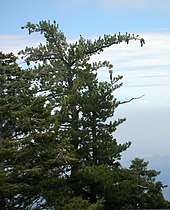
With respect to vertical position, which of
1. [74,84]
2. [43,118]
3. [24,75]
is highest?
[74,84]

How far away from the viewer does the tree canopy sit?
54.8 feet

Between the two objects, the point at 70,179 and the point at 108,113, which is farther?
the point at 108,113

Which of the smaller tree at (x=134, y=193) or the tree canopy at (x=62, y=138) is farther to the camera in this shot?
the smaller tree at (x=134, y=193)

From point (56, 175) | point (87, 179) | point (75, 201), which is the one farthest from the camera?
point (87, 179)

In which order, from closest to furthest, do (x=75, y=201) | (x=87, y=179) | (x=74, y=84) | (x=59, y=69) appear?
(x=75, y=201) < (x=87, y=179) < (x=74, y=84) < (x=59, y=69)

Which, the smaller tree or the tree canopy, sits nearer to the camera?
the tree canopy

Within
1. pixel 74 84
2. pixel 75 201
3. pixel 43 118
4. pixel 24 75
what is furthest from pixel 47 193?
pixel 74 84

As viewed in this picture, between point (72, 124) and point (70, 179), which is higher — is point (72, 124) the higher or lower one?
the higher one

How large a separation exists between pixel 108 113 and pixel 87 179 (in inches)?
147

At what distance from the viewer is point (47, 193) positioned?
17.5 meters

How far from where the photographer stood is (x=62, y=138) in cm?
1923

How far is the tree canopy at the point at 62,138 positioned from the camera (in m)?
16.7

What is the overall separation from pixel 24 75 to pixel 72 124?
541 cm

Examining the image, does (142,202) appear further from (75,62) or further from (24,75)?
(24,75)
